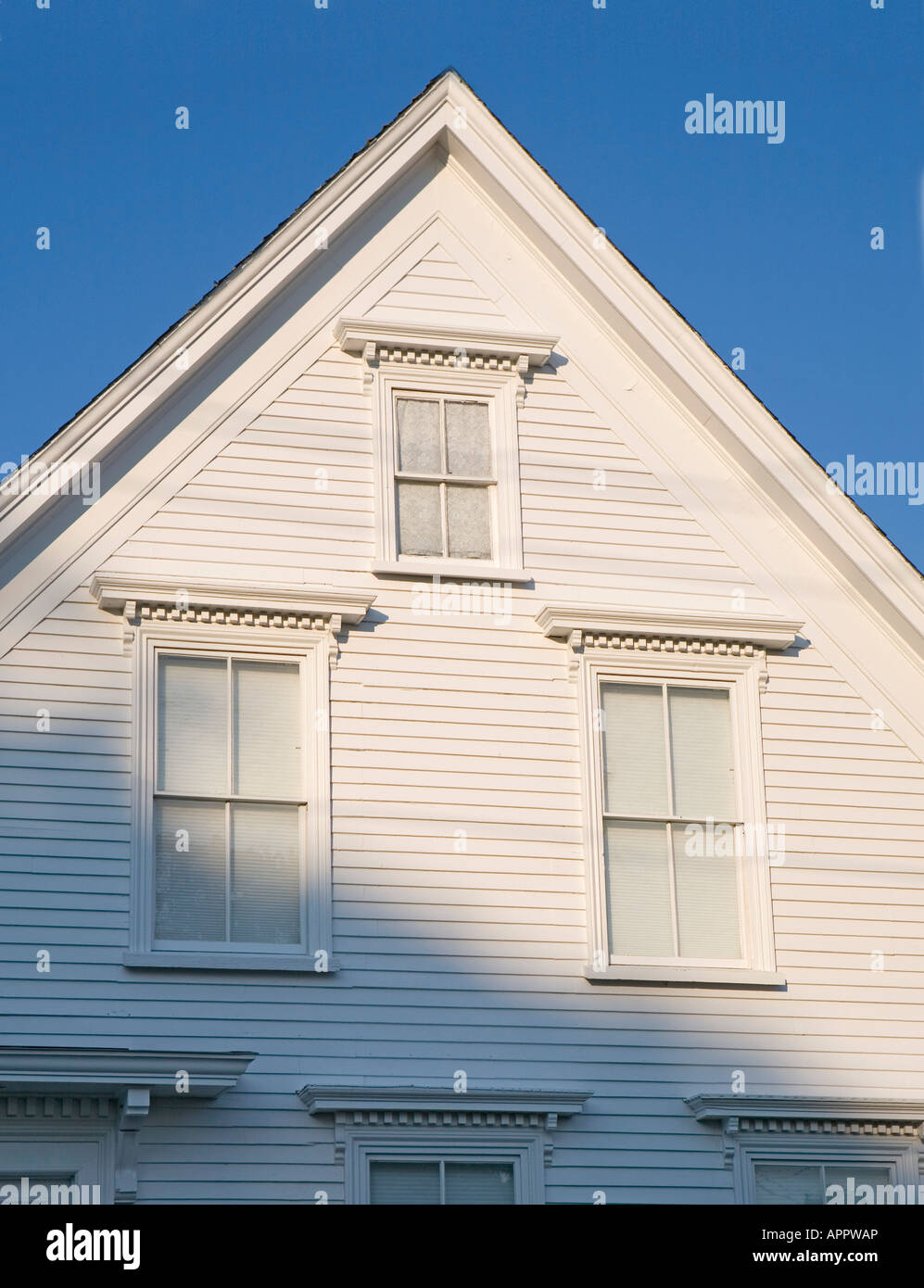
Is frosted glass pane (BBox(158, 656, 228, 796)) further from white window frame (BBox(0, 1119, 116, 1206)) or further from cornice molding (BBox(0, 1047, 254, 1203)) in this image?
white window frame (BBox(0, 1119, 116, 1206))

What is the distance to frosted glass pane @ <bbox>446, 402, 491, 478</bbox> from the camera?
50.5ft

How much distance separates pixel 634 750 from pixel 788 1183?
3.29 meters

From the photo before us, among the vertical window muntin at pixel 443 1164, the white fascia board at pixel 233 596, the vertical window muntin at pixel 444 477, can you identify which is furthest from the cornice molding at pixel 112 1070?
the vertical window muntin at pixel 444 477

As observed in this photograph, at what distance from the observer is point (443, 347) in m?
15.5

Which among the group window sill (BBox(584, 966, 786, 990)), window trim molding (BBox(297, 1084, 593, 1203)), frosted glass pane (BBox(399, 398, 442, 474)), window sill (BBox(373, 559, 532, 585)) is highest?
frosted glass pane (BBox(399, 398, 442, 474))

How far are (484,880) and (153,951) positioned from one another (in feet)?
7.86

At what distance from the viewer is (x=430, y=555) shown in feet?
49.4

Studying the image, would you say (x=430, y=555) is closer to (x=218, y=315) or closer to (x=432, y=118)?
(x=218, y=315)

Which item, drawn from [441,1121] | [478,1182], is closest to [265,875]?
[441,1121]

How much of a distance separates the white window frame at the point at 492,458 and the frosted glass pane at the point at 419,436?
65 mm

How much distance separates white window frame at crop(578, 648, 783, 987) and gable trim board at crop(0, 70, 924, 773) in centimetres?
94

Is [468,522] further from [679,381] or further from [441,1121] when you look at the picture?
[441,1121]

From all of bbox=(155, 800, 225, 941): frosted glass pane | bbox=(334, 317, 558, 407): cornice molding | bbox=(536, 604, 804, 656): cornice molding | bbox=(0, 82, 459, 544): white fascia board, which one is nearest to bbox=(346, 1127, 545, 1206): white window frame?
bbox=(155, 800, 225, 941): frosted glass pane
